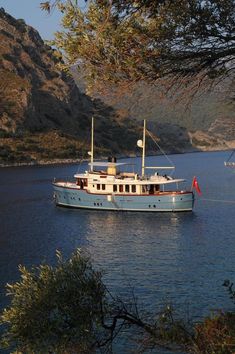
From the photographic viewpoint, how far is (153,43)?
1166 cm

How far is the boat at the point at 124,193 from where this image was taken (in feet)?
206

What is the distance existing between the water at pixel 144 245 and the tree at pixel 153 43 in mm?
17120

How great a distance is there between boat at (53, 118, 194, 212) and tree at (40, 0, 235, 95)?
49631mm

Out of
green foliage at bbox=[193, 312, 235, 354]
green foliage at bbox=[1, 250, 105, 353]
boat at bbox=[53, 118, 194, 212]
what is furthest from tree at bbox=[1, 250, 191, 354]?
boat at bbox=[53, 118, 194, 212]

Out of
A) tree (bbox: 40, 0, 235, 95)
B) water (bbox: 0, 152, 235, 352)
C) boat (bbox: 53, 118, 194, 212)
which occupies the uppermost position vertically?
tree (bbox: 40, 0, 235, 95)

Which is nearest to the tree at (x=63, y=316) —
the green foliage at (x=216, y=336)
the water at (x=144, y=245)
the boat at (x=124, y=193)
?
the green foliage at (x=216, y=336)

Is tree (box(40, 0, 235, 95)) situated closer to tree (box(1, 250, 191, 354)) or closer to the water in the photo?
tree (box(1, 250, 191, 354))

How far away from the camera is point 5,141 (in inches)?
6929

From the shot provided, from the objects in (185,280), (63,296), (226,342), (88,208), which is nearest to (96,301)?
(63,296)

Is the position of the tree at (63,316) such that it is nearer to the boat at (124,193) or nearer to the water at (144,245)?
the water at (144,245)

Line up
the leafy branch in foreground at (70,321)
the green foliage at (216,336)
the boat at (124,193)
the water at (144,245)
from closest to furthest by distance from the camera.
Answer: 1. the green foliage at (216,336)
2. the leafy branch in foreground at (70,321)
3. the water at (144,245)
4. the boat at (124,193)

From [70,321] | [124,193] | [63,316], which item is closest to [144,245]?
[124,193]

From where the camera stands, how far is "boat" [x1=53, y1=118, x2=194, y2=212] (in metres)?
62.9

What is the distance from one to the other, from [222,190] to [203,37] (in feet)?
248
